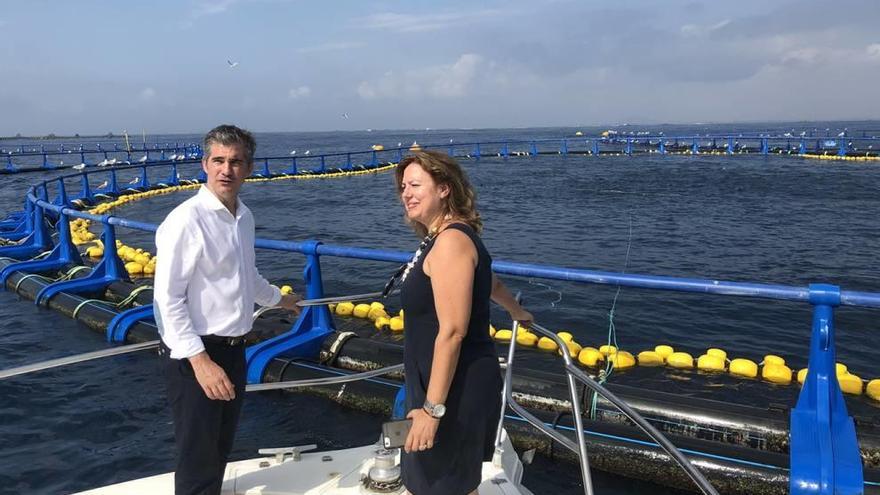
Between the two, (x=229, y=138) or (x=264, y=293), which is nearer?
(x=229, y=138)

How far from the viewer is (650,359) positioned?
8.16 meters

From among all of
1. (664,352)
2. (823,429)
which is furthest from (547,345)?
(823,429)

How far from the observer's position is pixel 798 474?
3314 millimetres

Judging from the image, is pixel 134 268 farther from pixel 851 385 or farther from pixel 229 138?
pixel 851 385

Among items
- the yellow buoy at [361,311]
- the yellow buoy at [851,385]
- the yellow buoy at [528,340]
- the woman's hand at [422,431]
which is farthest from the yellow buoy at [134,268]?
the yellow buoy at [851,385]

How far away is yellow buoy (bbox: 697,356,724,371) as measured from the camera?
7.96 m

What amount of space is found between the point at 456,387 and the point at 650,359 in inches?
254

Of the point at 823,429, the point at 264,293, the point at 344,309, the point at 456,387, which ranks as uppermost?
the point at 264,293

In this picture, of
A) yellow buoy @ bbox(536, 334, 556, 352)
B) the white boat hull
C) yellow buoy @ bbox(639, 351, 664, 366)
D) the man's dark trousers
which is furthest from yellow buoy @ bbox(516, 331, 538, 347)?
the man's dark trousers

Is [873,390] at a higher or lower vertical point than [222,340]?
lower

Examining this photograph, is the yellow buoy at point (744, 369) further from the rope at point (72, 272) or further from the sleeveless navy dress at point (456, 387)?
the rope at point (72, 272)

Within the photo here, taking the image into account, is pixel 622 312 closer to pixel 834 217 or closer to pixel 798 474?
pixel 798 474

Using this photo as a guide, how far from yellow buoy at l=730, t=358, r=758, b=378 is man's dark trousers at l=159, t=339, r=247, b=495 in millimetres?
6730

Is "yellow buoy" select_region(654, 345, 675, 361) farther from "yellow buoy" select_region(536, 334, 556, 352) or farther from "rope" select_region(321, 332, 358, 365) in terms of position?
"rope" select_region(321, 332, 358, 365)
